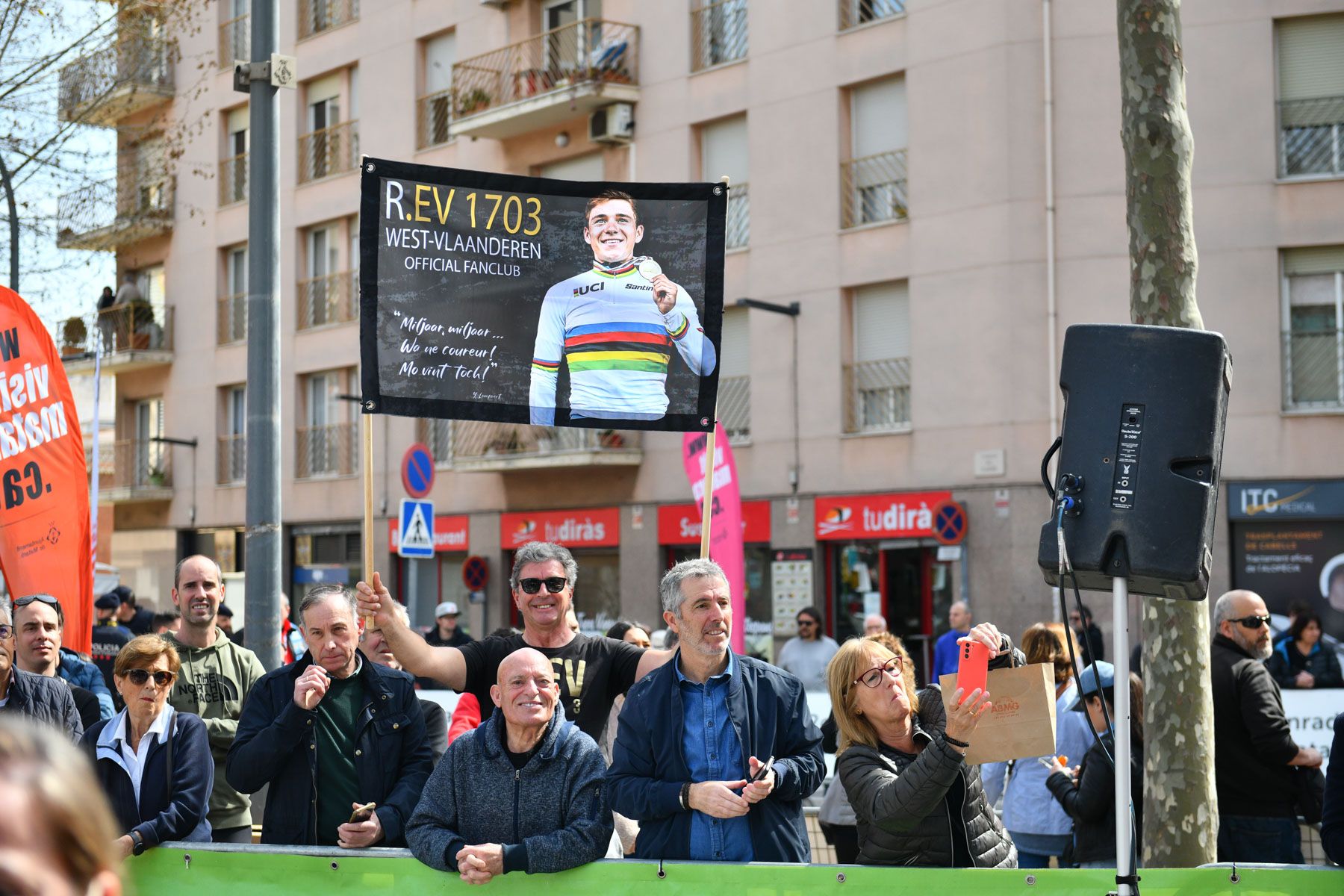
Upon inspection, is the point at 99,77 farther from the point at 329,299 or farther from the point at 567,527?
the point at 329,299

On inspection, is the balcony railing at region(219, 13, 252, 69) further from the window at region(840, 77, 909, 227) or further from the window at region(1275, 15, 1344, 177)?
the window at region(1275, 15, 1344, 177)

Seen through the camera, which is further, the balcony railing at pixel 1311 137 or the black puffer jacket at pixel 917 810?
the balcony railing at pixel 1311 137

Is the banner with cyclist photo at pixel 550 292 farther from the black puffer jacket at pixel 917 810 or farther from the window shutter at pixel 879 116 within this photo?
the window shutter at pixel 879 116

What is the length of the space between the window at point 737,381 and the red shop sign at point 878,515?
85.2 inches

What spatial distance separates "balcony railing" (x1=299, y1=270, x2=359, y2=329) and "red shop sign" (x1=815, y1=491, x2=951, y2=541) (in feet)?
39.4

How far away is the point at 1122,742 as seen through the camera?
Result: 463cm

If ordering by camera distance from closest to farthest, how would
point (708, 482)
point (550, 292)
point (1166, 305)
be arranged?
point (1166, 305)
point (708, 482)
point (550, 292)

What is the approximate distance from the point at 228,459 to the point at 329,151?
7673 mm

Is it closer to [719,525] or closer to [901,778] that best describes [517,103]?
[719,525]

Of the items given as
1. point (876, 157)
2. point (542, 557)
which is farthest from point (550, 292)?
point (876, 157)

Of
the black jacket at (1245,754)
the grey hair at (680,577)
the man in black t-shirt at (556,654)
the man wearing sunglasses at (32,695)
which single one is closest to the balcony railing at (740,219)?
the black jacket at (1245,754)

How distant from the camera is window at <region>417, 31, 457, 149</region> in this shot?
3256 centimetres

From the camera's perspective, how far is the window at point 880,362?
25.1m

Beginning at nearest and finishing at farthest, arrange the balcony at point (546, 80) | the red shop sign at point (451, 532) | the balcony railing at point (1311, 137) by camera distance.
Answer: the balcony railing at point (1311, 137), the balcony at point (546, 80), the red shop sign at point (451, 532)
